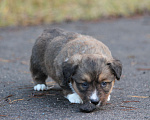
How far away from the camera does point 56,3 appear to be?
59.7ft

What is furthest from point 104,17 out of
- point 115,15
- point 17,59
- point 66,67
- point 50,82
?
point 66,67

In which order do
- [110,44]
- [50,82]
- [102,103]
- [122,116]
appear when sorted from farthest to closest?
[110,44] < [50,82] < [102,103] < [122,116]

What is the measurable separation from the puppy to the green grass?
30.3 ft

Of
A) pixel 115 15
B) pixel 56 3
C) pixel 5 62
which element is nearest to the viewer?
pixel 5 62

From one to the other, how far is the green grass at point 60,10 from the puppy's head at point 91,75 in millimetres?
10997

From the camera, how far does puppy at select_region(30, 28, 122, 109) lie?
500 cm

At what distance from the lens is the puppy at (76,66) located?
5000mm

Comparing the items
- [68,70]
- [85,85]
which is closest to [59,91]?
[68,70]

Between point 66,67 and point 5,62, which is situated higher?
point 66,67

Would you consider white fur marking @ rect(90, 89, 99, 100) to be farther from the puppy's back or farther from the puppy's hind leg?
the puppy's hind leg

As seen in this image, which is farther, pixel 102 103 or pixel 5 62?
pixel 5 62

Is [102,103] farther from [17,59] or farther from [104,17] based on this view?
[104,17]

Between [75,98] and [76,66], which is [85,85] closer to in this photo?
[76,66]

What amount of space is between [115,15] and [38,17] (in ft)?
17.8
